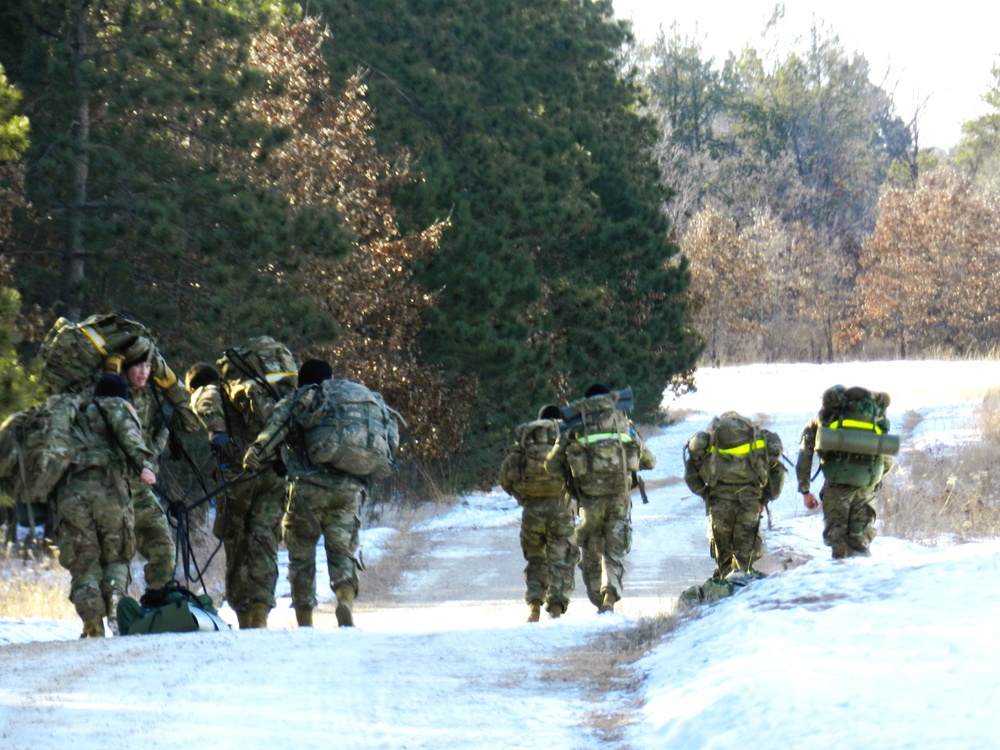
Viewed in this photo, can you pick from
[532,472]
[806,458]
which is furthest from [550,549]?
[806,458]

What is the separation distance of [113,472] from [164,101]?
767 cm

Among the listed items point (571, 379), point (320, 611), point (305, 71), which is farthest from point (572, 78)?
point (320, 611)

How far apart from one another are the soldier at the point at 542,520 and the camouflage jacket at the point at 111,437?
A: 3.72m

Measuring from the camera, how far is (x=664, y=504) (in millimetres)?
25578

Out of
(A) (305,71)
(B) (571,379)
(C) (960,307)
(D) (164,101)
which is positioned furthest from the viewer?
(C) (960,307)

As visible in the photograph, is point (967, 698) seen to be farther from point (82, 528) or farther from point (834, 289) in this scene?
point (834, 289)

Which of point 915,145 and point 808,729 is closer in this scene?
point 808,729

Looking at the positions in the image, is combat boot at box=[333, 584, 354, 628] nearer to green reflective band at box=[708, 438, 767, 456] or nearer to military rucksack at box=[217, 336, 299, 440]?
military rucksack at box=[217, 336, 299, 440]

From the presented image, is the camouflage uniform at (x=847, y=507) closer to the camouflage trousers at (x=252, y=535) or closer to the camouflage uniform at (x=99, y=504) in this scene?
the camouflage trousers at (x=252, y=535)

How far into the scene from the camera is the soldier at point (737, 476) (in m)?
12.2

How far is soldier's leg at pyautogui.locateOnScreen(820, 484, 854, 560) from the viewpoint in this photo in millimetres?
12625

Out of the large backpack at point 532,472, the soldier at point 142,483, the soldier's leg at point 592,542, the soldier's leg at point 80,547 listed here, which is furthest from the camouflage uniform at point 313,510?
the soldier's leg at point 592,542

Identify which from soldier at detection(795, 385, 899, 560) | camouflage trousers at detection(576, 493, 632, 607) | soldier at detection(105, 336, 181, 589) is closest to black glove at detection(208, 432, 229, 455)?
soldier at detection(105, 336, 181, 589)

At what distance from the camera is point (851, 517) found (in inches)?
497
